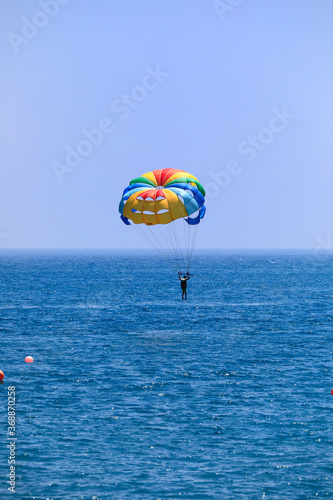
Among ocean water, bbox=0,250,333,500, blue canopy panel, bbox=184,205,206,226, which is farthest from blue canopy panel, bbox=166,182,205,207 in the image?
ocean water, bbox=0,250,333,500

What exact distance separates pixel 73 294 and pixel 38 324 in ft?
142

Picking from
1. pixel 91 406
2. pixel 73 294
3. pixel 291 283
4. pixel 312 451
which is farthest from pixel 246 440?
pixel 291 283

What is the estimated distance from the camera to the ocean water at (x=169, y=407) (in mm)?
31422

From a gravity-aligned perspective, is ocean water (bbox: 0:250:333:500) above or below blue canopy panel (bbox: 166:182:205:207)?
below

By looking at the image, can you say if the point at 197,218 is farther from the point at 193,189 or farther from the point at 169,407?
the point at 169,407

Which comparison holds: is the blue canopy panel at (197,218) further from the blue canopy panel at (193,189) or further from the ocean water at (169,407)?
the ocean water at (169,407)

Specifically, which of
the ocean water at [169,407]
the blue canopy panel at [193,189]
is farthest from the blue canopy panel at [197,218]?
the ocean water at [169,407]

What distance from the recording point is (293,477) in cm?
3180

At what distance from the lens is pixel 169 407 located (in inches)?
1651

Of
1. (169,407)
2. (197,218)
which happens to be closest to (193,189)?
(197,218)

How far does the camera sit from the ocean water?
31422mm

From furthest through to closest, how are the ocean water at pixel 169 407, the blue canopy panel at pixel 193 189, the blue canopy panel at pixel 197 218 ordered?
the blue canopy panel at pixel 197 218 < the blue canopy panel at pixel 193 189 < the ocean water at pixel 169 407

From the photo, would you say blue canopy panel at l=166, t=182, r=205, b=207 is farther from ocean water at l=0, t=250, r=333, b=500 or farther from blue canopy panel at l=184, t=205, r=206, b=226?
ocean water at l=0, t=250, r=333, b=500

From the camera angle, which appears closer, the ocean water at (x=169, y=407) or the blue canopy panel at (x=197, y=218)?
the ocean water at (x=169, y=407)
